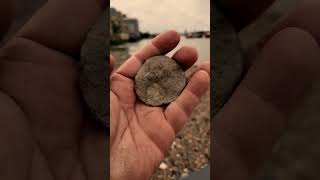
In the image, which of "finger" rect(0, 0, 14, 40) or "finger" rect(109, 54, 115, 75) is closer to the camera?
"finger" rect(0, 0, 14, 40)

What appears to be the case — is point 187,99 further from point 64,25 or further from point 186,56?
point 64,25

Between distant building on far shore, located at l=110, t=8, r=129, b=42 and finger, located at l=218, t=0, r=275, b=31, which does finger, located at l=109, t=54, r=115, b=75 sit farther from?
finger, located at l=218, t=0, r=275, b=31

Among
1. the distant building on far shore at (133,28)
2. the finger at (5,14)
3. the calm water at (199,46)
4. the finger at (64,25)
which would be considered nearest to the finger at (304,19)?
the calm water at (199,46)

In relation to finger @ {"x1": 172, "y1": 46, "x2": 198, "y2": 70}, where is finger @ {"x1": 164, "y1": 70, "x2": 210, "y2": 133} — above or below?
below

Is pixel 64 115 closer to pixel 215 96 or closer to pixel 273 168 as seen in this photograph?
pixel 215 96

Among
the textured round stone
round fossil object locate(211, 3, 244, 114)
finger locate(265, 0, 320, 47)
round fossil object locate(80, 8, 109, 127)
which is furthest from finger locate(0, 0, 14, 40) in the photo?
finger locate(265, 0, 320, 47)

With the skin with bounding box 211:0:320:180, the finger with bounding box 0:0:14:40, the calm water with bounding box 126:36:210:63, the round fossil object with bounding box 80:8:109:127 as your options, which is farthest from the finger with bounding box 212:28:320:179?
the finger with bounding box 0:0:14:40
